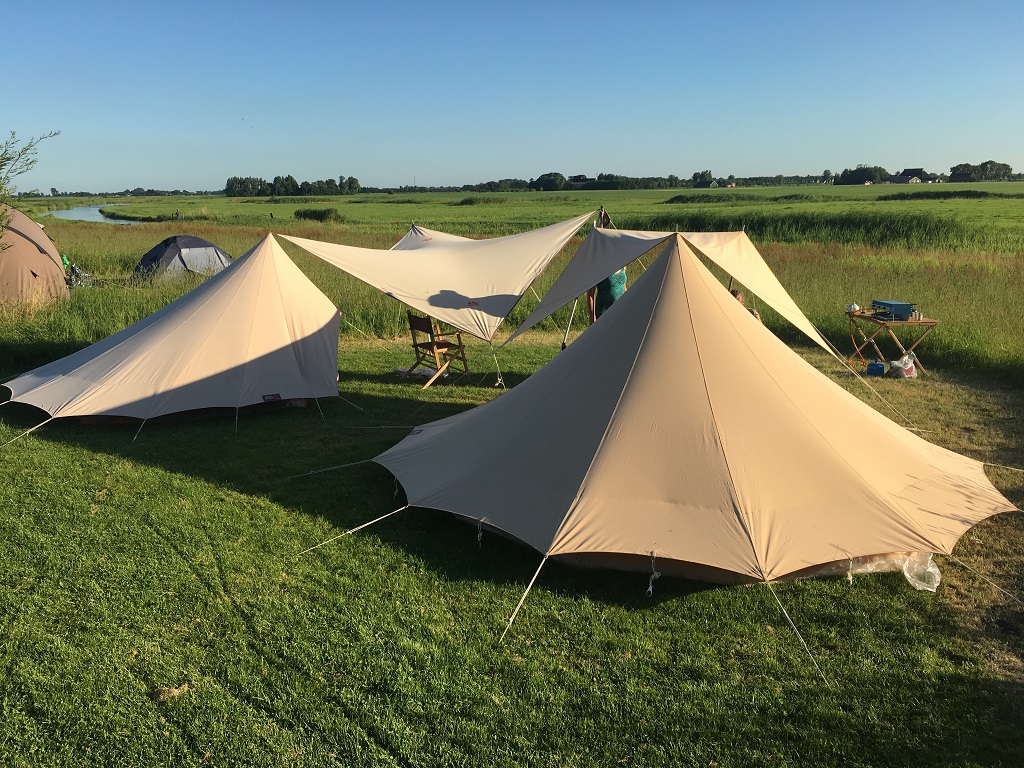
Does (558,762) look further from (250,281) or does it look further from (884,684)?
(250,281)

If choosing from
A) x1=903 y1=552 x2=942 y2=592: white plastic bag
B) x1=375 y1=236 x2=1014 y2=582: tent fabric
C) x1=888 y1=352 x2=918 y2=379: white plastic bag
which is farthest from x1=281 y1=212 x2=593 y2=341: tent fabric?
x1=888 y1=352 x2=918 y2=379: white plastic bag

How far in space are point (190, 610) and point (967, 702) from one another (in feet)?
12.3

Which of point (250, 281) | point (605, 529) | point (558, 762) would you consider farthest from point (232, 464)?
point (558, 762)

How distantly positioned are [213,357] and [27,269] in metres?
7.62

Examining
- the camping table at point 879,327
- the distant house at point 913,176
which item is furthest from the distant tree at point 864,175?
the camping table at point 879,327

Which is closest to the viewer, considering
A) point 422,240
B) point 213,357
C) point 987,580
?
point 987,580

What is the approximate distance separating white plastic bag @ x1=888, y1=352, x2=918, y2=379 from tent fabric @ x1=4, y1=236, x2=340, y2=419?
270 inches

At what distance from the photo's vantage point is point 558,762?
2.80 meters

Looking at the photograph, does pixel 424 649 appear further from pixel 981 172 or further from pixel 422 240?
pixel 981 172

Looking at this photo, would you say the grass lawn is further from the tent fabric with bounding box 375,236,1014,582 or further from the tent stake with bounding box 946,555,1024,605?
the tent fabric with bounding box 375,236,1014,582

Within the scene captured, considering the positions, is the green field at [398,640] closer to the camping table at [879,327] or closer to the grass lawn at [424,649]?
the grass lawn at [424,649]

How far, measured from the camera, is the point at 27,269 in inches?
480

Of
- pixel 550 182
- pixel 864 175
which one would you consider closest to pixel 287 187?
pixel 550 182

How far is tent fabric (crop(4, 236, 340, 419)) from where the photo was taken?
6750 mm
